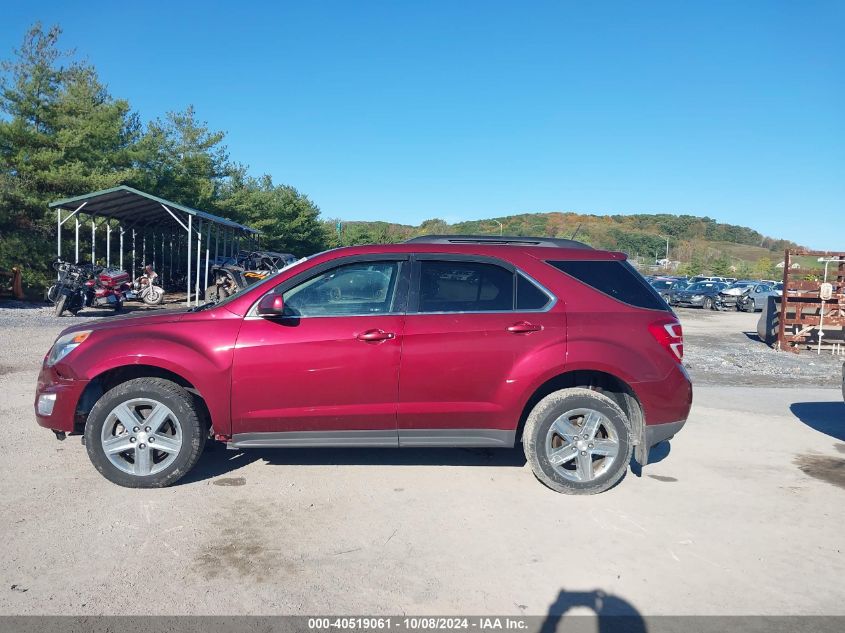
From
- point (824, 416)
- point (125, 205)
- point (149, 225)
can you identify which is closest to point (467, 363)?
point (824, 416)

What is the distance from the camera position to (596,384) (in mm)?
4965

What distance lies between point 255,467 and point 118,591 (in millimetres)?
1976

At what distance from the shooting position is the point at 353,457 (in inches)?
215

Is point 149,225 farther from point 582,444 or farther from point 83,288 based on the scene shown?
point 582,444

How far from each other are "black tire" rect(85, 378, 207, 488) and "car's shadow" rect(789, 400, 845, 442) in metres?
6.40

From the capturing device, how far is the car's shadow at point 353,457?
5277 millimetres

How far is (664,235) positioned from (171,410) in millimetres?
131271

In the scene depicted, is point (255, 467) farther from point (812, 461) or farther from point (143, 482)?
point (812, 461)

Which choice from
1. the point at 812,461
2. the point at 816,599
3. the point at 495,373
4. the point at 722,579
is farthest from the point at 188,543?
the point at 812,461

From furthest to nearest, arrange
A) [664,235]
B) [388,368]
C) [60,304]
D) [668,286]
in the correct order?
[664,235]
[668,286]
[60,304]
[388,368]

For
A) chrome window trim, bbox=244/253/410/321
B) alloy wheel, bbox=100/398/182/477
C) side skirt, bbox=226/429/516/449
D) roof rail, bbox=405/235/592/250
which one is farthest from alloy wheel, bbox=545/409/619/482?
alloy wheel, bbox=100/398/182/477

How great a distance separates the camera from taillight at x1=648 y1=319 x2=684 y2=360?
4.71 m

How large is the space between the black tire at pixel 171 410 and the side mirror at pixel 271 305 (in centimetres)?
84

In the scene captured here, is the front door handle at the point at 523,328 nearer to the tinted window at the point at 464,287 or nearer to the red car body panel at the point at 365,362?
the red car body panel at the point at 365,362
